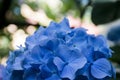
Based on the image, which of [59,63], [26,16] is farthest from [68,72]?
[26,16]

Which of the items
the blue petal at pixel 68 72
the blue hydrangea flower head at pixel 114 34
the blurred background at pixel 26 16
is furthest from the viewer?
the blurred background at pixel 26 16

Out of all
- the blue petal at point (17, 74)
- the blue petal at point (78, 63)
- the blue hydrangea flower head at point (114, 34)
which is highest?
the blue petal at point (78, 63)

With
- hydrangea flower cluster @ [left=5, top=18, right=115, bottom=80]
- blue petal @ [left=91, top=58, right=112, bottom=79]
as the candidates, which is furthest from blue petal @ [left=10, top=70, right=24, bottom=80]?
blue petal @ [left=91, top=58, right=112, bottom=79]

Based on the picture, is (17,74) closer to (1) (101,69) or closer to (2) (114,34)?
(1) (101,69)

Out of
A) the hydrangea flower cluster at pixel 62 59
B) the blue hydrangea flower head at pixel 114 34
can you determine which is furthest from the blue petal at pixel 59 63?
the blue hydrangea flower head at pixel 114 34

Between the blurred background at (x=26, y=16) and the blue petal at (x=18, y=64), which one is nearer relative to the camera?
the blue petal at (x=18, y=64)

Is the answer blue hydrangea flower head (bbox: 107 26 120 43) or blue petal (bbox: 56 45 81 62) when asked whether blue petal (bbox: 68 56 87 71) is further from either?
blue hydrangea flower head (bbox: 107 26 120 43)

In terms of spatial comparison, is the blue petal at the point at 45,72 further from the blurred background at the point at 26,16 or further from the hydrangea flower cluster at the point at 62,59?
the blurred background at the point at 26,16

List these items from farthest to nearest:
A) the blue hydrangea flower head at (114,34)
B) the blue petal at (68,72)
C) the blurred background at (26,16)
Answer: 1. the blurred background at (26,16)
2. the blue hydrangea flower head at (114,34)
3. the blue petal at (68,72)
